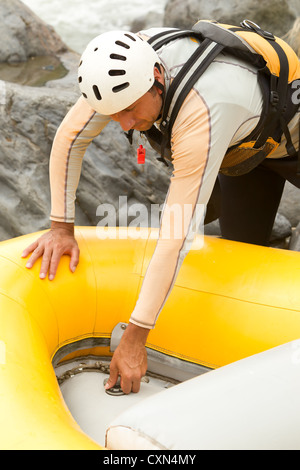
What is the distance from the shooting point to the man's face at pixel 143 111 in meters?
1.56

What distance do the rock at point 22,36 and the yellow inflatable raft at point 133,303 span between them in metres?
2.47

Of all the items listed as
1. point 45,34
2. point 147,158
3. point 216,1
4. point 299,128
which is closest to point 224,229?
point 299,128

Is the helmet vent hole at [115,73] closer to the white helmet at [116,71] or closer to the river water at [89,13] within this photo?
the white helmet at [116,71]

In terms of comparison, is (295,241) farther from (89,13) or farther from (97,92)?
(89,13)

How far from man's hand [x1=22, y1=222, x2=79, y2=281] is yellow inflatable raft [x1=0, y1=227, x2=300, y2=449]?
2 centimetres

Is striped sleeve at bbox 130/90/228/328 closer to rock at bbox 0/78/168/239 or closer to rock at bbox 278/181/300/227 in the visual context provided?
rock at bbox 0/78/168/239

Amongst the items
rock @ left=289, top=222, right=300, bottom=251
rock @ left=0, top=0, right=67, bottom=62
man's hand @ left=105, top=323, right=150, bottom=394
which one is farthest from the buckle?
rock @ left=0, top=0, right=67, bottom=62

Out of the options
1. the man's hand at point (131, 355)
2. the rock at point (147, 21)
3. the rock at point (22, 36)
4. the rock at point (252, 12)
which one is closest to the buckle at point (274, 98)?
the man's hand at point (131, 355)

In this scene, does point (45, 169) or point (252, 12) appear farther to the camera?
point (252, 12)

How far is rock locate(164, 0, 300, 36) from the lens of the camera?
5637mm

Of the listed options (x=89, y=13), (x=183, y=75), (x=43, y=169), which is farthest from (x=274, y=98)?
(x=89, y=13)

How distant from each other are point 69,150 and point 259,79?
615 mm

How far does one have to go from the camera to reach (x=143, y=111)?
1.57 metres

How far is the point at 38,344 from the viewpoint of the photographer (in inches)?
64.0
